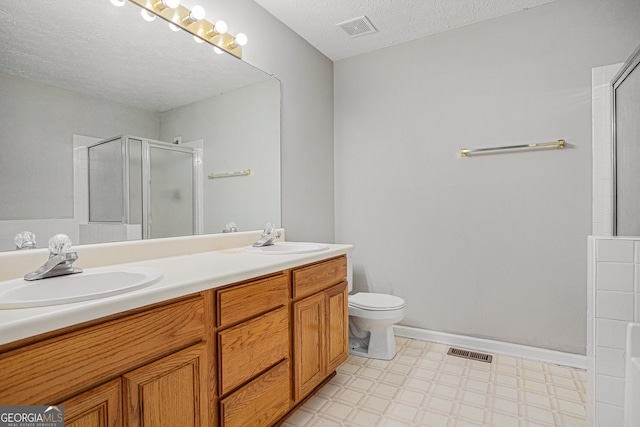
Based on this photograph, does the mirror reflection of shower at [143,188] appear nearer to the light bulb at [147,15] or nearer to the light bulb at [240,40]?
the light bulb at [147,15]

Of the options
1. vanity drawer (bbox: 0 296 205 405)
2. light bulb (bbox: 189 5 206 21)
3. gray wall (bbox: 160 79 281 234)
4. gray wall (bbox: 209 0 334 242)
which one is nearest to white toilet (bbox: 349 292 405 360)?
gray wall (bbox: 209 0 334 242)

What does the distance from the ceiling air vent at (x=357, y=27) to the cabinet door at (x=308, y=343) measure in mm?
1862

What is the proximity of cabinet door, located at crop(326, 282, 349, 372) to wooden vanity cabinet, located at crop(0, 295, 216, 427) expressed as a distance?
828mm

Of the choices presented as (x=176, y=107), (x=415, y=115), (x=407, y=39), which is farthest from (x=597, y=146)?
(x=176, y=107)

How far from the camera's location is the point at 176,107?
1662 millimetres

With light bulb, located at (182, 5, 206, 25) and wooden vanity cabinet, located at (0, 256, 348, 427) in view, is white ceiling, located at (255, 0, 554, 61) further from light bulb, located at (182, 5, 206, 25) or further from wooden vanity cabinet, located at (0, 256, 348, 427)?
wooden vanity cabinet, located at (0, 256, 348, 427)

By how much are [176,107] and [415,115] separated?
177 cm

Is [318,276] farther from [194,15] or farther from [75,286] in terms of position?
[194,15]

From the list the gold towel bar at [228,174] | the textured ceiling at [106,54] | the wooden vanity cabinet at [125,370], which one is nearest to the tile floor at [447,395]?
the wooden vanity cabinet at [125,370]

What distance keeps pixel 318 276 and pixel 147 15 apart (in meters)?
1.49

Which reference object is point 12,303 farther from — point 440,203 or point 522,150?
point 522,150

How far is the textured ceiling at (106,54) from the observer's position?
1.19 metres

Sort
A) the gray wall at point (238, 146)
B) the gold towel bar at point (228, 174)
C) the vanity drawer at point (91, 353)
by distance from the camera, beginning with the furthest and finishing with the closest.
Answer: the gold towel bar at point (228, 174), the gray wall at point (238, 146), the vanity drawer at point (91, 353)

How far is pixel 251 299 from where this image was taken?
4.33ft
